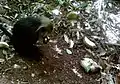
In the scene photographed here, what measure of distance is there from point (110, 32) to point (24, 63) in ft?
2.91

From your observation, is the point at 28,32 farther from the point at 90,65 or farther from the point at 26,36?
the point at 90,65

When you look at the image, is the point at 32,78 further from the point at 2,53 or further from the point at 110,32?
the point at 110,32

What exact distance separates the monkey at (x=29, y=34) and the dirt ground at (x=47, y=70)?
0.07 m

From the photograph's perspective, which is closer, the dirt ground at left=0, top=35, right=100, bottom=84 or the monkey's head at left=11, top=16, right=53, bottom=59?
the dirt ground at left=0, top=35, right=100, bottom=84

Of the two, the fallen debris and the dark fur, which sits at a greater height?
the dark fur

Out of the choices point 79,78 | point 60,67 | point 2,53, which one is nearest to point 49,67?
point 60,67

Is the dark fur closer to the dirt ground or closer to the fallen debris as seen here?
the dirt ground

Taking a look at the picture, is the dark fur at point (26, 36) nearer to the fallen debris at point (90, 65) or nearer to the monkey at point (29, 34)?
the monkey at point (29, 34)

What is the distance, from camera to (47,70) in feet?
6.79

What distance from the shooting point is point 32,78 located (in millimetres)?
1987

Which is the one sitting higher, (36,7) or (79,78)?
(36,7)

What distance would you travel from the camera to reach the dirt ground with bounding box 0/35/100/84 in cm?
198

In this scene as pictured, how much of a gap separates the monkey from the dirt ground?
0.23 feet

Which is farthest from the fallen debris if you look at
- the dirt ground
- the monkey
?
the monkey
